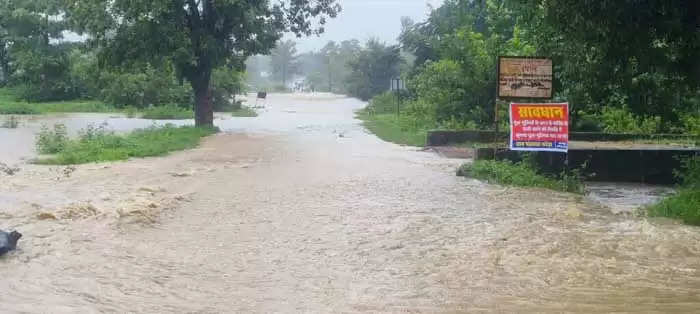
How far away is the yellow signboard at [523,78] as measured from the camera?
581 inches

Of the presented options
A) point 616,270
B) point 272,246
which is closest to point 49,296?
point 272,246

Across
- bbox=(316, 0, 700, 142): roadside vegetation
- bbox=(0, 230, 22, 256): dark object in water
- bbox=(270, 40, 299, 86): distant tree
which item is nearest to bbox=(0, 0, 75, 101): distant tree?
bbox=(316, 0, 700, 142): roadside vegetation

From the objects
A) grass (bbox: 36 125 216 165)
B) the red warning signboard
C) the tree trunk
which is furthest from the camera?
the tree trunk

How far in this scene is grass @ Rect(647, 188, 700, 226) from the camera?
34.1 ft

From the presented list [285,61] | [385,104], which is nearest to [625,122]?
[385,104]

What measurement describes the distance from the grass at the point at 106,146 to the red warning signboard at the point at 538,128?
8.99m

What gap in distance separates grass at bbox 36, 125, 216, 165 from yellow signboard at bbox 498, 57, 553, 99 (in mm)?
8759

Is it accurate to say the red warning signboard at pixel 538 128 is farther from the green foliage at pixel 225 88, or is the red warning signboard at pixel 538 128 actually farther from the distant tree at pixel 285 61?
the distant tree at pixel 285 61

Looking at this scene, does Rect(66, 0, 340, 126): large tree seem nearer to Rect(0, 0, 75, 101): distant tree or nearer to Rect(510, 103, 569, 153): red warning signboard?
Rect(510, 103, 569, 153): red warning signboard

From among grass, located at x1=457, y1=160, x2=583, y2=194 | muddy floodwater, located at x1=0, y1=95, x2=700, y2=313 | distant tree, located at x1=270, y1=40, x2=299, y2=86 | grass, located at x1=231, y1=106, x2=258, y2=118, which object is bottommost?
muddy floodwater, located at x1=0, y1=95, x2=700, y2=313

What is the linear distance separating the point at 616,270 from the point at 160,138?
16.5m

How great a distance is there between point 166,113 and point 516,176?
27356 mm

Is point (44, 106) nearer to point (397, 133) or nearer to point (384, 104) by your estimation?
point (384, 104)

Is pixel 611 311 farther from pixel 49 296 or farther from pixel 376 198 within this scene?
pixel 376 198
